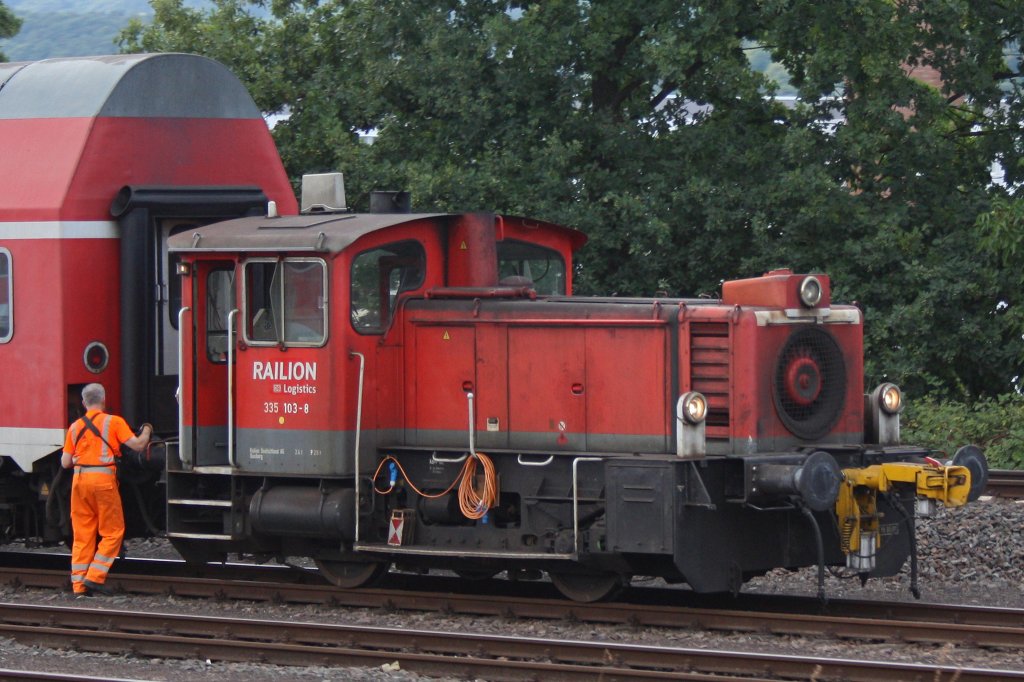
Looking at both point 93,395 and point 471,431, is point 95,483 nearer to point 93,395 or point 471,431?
point 93,395

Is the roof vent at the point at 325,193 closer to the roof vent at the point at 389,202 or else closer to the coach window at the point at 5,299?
the roof vent at the point at 389,202

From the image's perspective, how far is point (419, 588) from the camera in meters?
10.9

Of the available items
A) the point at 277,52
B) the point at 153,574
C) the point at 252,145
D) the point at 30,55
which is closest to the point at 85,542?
the point at 153,574

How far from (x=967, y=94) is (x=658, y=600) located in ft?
36.1

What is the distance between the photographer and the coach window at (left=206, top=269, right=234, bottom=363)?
10.4 metres

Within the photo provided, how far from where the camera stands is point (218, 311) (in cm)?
1045

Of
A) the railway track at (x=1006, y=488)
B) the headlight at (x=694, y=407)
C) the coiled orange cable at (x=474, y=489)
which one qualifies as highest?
the headlight at (x=694, y=407)

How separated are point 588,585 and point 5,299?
4.94 m

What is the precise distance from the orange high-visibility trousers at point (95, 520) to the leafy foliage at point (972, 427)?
31.5 ft

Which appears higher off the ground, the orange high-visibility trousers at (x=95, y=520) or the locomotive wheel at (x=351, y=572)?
the orange high-visibility trousers at (x=95, y=520)

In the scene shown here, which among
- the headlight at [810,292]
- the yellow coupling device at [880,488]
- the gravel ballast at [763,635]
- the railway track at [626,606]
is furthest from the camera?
the headlight at [810,292]

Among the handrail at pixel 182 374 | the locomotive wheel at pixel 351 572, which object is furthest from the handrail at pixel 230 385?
the locomotive wheel at pixel 351 572

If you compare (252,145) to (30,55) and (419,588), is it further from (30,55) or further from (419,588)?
(30,55)

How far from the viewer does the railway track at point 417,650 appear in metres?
7.84
